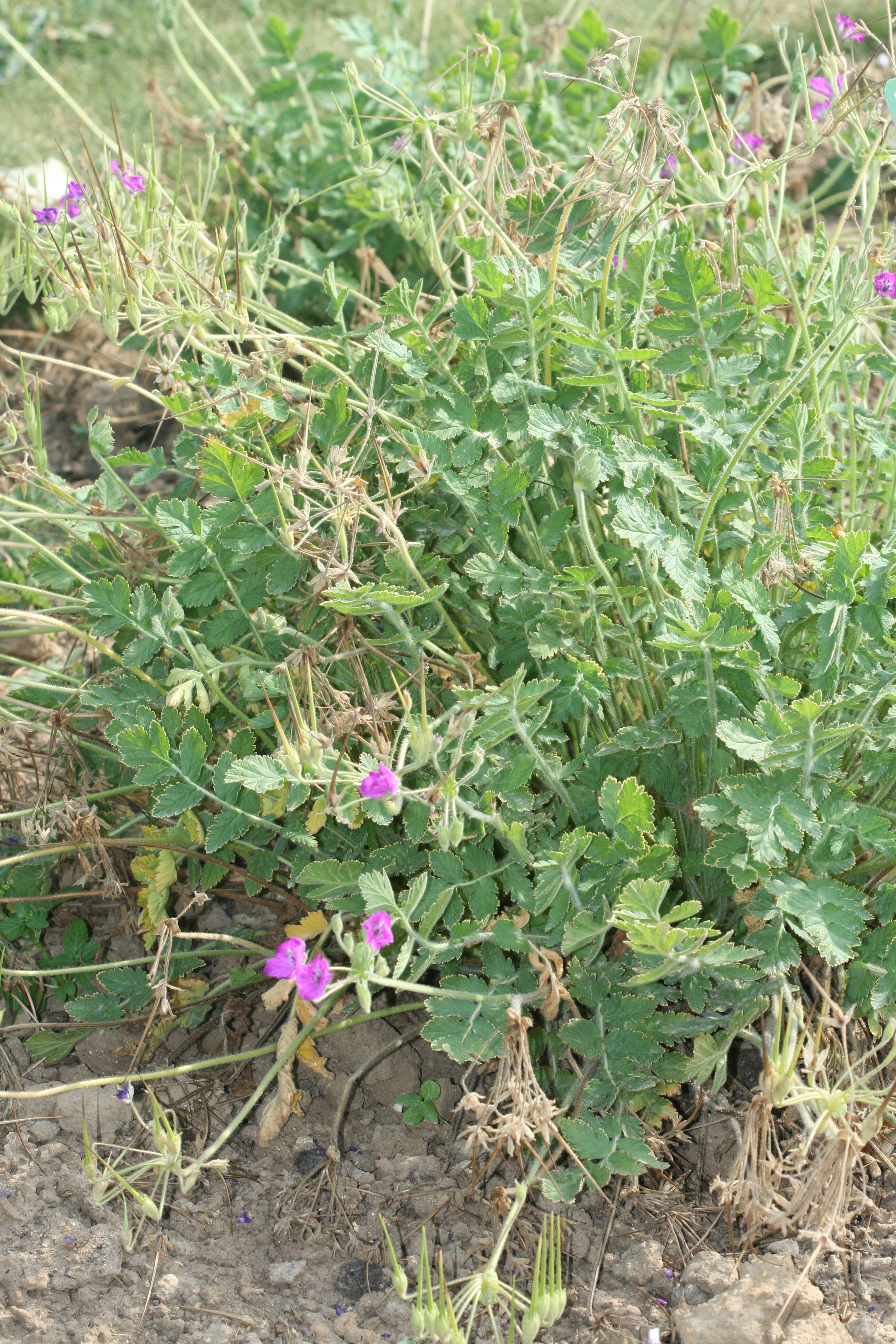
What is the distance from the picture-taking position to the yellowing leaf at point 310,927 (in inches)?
68.0

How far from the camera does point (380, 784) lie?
1.29 meters

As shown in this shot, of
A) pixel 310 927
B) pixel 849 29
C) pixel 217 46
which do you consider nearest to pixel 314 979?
pixel 310 927

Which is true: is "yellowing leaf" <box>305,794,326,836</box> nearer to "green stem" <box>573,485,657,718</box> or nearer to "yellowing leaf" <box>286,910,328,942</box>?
"yellowing leaf" <box>286,910,328,942</box>

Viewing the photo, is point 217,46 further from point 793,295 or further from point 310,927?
point 310,927

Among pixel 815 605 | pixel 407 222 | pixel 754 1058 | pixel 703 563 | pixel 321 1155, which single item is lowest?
pixel 754 1058

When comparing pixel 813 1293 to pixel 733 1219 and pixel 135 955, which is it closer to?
A: pixel 733 1219

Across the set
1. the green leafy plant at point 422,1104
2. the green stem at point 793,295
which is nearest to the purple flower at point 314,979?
the green leafy plant at point 422,1104

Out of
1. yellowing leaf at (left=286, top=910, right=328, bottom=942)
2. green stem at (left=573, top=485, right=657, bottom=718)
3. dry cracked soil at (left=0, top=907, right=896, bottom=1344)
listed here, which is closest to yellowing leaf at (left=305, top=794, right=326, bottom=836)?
yellowing leaf at (left=286, top=910, right=328, bottom=942)

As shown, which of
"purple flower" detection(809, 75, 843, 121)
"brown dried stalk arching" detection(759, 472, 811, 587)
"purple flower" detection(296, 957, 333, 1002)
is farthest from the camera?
"purple flower" detection(809, 75, 843, 121)

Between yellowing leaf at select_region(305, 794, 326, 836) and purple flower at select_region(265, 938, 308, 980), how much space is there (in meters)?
0.35

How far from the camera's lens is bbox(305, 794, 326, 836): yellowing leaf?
Answer: 5.65ft

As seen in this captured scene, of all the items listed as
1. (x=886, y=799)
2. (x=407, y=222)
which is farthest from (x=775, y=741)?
(x=407, y=222)

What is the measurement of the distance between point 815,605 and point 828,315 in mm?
522

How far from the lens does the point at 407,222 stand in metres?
2.10
